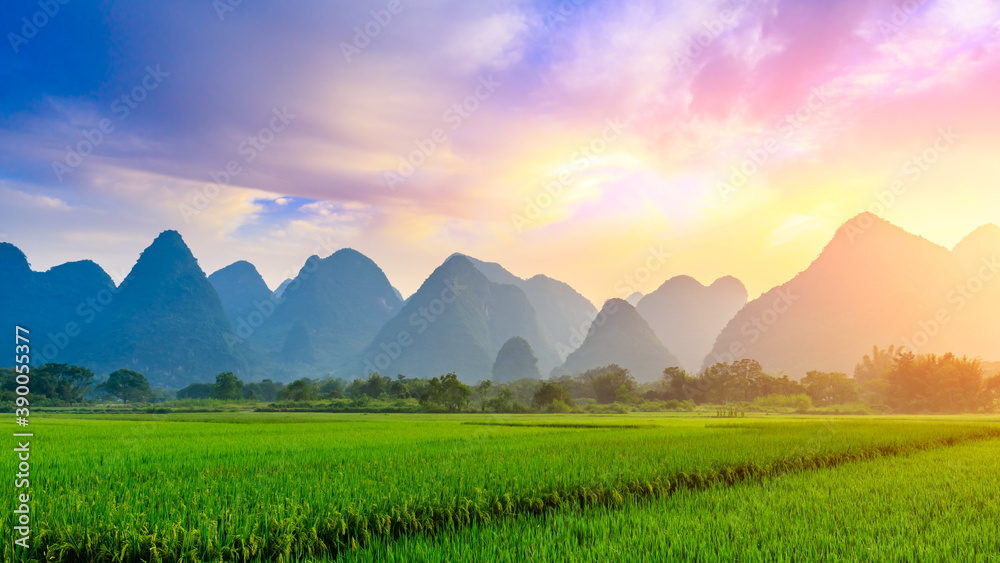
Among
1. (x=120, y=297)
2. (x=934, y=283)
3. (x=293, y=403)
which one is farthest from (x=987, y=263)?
(x=120, y=297)

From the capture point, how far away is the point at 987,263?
192750mm

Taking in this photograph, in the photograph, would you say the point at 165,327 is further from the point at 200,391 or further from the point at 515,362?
the point at 515,362

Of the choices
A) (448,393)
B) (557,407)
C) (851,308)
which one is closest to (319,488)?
(448,393)

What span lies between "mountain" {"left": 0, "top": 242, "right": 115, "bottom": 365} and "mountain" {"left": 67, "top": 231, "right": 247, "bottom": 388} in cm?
456

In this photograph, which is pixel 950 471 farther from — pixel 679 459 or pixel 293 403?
pixel 293 403

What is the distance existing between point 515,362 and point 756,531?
18191cm

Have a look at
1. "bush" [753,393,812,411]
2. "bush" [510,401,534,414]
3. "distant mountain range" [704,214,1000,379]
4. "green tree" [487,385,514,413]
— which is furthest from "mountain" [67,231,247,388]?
"distant mountain range" [704,214,1000,379]

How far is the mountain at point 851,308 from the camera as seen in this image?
6334 inches

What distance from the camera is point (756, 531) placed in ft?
17.3

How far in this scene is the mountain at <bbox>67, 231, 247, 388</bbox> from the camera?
149m

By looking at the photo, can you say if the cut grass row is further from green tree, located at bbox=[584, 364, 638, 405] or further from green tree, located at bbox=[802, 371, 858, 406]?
green tree, located at bbox=[802, 371, 858, 406]

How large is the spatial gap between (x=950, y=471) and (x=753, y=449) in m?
3.65

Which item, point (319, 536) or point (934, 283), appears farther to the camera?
point (934, 283)

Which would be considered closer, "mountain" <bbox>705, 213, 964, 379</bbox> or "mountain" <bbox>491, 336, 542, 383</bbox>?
"mountain" <bbox>705, 213, 964, 379</bbox>
